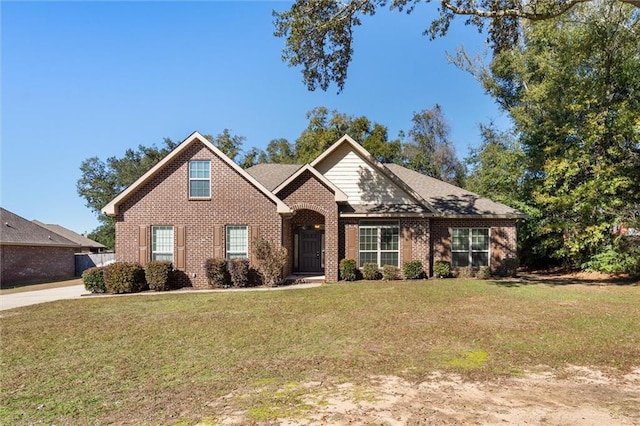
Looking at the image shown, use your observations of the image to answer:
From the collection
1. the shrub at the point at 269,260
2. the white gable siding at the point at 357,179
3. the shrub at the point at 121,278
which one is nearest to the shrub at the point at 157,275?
the shrub at the point at 121,278

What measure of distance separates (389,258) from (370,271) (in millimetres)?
1217

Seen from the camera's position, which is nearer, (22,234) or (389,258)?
(389,258)

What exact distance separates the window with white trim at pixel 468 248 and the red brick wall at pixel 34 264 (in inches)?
975

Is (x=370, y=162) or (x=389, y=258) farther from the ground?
(x=370, y=162)

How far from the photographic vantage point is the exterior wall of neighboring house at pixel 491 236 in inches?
723

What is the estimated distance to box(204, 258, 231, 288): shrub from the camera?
15336mm

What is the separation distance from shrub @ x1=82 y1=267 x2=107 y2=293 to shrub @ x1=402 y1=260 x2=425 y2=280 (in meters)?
12.5

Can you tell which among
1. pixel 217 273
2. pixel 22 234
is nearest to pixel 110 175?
pixel 22 234

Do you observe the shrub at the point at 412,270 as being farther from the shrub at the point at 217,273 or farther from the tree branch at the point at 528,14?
the tree branch at the point at 528,14

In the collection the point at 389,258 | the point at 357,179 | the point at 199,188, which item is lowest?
the point at 389,258

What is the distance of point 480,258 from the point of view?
18484 mm

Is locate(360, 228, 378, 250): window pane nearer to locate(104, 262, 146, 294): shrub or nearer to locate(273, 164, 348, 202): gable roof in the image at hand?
locate(273, 164, 348, 202): gable roof

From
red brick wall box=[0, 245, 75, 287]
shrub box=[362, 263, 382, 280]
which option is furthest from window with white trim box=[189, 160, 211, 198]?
red brick wall box=[0, 245, 75, 287]

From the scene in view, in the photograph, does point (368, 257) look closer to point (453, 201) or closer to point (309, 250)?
point (309, 250)
